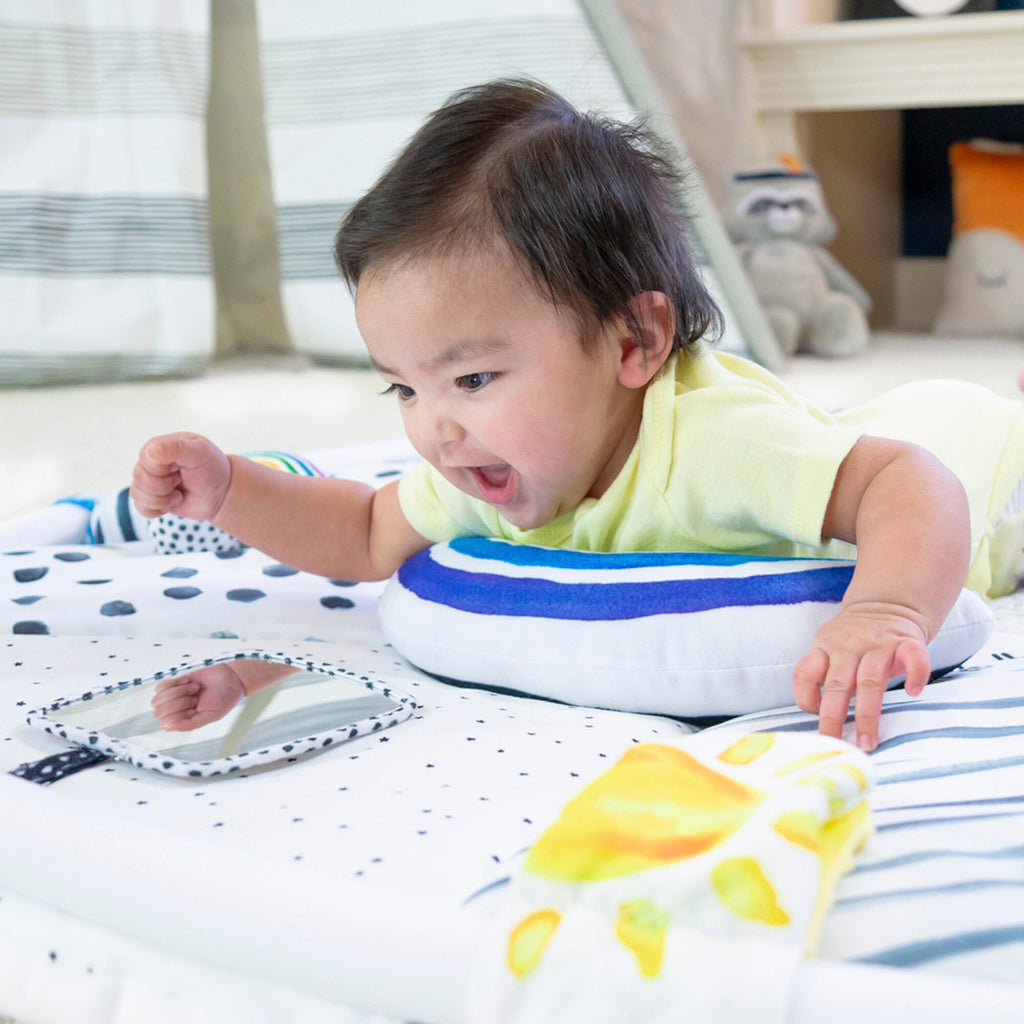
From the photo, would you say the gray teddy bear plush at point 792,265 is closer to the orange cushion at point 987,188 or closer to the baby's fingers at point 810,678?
the orange cushion at point 987,188

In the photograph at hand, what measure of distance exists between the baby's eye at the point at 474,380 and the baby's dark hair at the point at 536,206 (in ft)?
0.16

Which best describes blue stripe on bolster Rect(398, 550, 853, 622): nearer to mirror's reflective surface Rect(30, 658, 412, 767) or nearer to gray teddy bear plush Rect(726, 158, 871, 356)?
mirror's reflective surface Rect(30, 658, 412, 767)

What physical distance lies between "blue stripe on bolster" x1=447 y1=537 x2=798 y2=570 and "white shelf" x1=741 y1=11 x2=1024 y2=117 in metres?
1.72

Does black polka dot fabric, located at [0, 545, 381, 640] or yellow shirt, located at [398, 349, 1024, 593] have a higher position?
yellow shirt, located at [398, 349, 1024, 593]

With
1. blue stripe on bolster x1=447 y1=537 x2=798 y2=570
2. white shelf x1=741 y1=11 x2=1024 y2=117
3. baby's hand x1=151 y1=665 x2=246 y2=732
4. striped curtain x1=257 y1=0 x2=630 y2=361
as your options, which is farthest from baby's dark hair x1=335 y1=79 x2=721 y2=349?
white shelf x1=741 y1=11 x2=1024 y2=117

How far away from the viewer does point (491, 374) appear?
23.9 inches

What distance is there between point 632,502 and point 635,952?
35 centimetres

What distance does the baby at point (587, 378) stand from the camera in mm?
580

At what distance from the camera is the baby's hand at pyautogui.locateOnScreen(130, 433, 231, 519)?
2.45 feet

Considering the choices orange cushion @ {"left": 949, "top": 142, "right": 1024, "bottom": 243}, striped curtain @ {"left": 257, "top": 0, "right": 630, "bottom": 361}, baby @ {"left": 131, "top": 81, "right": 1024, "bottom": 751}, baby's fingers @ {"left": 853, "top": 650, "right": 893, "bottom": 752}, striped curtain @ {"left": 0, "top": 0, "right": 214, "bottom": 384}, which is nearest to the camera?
baby's fingers @ {"left": 853, "top": 650, "right": 893, "bottom": 752}

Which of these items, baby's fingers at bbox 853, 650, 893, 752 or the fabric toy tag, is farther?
baby's fingers at bbox 853, 650, 893, 752

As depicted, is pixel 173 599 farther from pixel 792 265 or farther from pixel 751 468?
pixel 792 265

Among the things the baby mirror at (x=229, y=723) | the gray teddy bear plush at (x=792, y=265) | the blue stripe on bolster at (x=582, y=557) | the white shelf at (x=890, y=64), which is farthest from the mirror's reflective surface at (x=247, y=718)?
the white shelf at (x=890, y=64)

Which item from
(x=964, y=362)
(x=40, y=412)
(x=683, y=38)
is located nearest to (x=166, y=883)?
(x=40, y=412)
